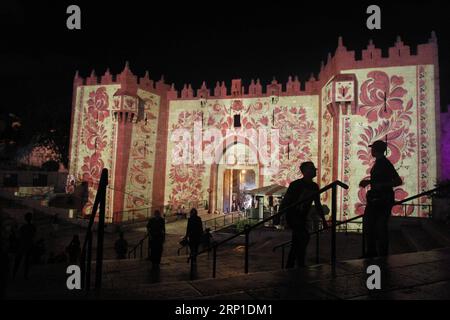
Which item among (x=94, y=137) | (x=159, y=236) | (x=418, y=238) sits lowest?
(x=418, y=238)

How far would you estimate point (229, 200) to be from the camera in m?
19.8

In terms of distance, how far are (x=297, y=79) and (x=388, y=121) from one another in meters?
6.11

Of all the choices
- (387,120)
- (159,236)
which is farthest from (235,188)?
(159,236)

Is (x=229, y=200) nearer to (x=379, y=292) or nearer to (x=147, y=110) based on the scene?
(x=147, y=110)

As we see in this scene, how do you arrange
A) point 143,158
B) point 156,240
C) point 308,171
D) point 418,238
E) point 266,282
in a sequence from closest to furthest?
1. point 266,282
2. point 308,171
3. point 156,240
4. point 418,238
5. point 143,158

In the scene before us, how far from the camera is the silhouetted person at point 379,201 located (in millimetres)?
4170

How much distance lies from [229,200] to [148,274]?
1410cm

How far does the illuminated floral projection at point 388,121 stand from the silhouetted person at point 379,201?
29.0 feet

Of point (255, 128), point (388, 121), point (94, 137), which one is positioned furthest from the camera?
point (255, 128)

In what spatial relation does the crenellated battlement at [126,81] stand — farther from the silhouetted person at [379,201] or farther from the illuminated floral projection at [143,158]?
the silhouetted person at [379,201]

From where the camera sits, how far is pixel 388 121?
1261cm

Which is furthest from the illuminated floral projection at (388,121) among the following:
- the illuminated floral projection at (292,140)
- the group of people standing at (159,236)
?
the group of people standing at (159,236)

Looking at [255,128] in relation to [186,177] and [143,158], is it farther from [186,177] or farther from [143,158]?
[143,158]
